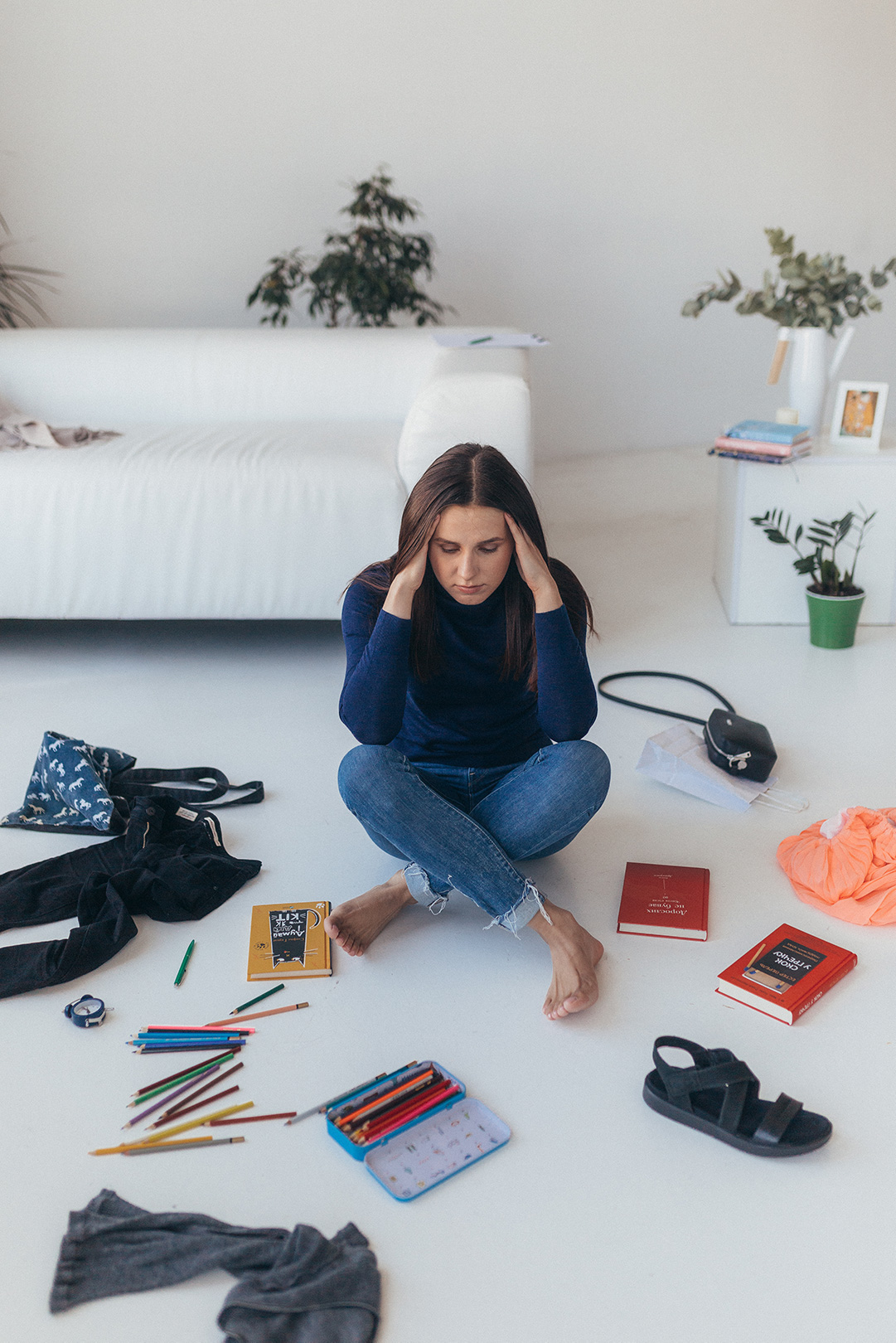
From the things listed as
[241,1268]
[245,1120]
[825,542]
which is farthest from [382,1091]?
[825,542]

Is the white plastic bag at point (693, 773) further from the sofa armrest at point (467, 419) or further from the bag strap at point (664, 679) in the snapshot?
the sofa armrest at point (467, 419)

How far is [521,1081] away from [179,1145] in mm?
422

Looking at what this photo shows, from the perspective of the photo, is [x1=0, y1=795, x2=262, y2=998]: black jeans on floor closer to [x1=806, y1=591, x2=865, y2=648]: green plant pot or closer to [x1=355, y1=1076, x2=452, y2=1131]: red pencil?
[x1=355, y1=1076, x2=452, y2=1131]: red pencil

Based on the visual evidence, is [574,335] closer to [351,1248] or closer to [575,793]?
[575,793]

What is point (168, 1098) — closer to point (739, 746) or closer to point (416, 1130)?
point (416, 1130)

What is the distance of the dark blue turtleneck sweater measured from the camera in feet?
5.24

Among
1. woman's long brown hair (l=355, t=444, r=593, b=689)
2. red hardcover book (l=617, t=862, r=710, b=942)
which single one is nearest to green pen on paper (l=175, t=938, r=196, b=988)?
woman's long brown hair (l=355, t=444, r=593, b=689)

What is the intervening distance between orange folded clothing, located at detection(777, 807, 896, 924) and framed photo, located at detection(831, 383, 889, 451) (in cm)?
145

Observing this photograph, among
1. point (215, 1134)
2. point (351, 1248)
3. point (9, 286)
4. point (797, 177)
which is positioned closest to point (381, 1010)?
point (215, 1134)

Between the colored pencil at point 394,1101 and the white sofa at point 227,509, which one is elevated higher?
the white sofa at point 227,509

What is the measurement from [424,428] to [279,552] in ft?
1.54

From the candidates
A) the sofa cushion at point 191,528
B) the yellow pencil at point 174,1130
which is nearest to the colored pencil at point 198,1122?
the yellow pencil at point 174,1130

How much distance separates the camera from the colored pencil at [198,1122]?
4.25ft

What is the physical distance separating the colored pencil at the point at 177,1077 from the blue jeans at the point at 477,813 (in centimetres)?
38
